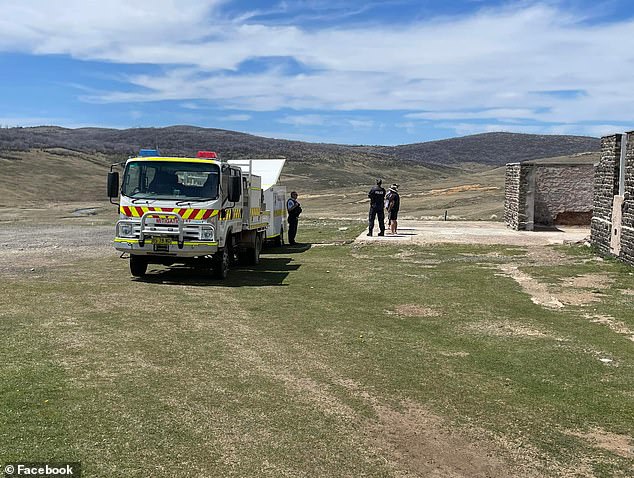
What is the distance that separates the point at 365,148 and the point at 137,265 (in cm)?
14490

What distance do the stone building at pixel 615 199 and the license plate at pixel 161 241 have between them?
32.2ft

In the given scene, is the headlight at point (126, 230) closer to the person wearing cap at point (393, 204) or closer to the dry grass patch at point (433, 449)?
the dry grass patch at point (433, 449)

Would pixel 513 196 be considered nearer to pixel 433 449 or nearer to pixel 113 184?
pixel 113 184

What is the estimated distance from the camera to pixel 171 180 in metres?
13.9

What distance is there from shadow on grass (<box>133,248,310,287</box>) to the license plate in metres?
0.78

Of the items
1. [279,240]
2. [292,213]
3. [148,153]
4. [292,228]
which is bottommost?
[279,240]

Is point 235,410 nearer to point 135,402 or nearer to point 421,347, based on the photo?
point 135,402

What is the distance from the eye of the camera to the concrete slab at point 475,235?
71.9 ft

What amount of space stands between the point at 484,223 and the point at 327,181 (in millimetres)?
41898

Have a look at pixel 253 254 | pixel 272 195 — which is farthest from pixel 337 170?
pixel 253 254

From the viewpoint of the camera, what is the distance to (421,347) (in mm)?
8734

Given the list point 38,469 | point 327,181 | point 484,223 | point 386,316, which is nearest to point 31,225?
point 484,223

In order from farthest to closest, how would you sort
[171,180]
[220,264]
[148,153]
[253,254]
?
[253,254]
[148,153]
[220,264]
[171,180]

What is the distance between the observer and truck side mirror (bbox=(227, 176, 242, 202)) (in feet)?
46.8
